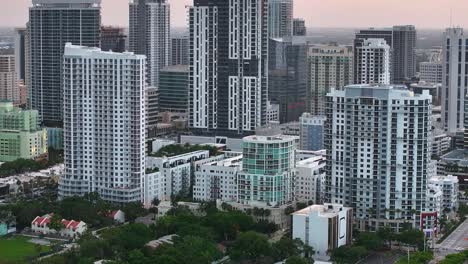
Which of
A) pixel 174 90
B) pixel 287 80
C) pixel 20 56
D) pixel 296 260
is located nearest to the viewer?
pixel 296 260

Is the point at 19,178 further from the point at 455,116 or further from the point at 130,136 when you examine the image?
the point at 455,116

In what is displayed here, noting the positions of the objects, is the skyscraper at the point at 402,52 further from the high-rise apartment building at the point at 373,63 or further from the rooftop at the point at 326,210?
the rooftop at the point at 326,210

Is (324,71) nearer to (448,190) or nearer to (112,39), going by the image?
(112,39)

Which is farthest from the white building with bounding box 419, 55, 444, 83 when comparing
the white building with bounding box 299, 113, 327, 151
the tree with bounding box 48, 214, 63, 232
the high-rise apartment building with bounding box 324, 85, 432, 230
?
the tree with bounding box 48, 214, 63, 232

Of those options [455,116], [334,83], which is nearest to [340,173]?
[455,116]

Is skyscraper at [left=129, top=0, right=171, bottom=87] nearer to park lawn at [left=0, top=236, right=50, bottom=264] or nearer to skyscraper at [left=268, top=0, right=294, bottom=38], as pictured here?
skyscraper at [left=268, top=0, right=294, bottom=38]

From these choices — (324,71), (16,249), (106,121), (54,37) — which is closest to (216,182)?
(106,121)
